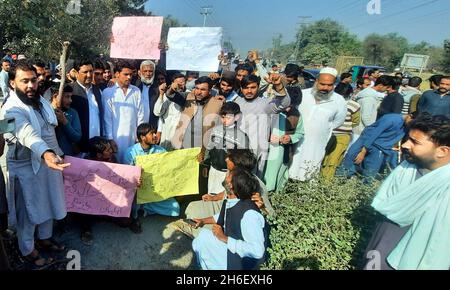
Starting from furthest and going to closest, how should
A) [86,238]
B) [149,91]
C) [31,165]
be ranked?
[149,91]
[86,238]
[31,165]

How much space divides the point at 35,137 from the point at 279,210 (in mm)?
1951

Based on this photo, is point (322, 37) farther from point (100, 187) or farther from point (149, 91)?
point (100, 187)

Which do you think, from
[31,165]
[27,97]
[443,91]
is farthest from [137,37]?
[443,91]

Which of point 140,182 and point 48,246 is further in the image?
point 140,182

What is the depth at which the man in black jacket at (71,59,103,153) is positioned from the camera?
10.6 ft

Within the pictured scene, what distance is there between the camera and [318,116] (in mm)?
3387

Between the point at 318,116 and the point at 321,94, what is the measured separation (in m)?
0.24

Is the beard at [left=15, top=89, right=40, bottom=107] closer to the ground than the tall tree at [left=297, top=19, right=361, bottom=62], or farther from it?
closer to the ground

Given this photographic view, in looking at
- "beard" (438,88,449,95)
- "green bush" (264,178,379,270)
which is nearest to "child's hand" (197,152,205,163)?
"green bush" (264,178,379,270)

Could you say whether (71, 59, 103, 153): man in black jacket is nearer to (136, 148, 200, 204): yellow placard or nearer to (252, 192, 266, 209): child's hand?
(136, 148, 200, 204): yellow placard

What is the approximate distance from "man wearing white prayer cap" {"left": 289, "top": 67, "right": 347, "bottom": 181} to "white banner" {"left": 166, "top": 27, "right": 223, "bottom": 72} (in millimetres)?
1147

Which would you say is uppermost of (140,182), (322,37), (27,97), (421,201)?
(322,37)

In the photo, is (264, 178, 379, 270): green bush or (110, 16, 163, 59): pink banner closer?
(264, 178, 379, 270): green bush

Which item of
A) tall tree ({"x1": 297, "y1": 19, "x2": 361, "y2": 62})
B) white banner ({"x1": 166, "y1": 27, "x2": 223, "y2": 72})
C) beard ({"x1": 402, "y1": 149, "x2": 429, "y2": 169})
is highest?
tall tree ({"x1": 297, "y1": 19, "x2": 361, "y2": 62})
